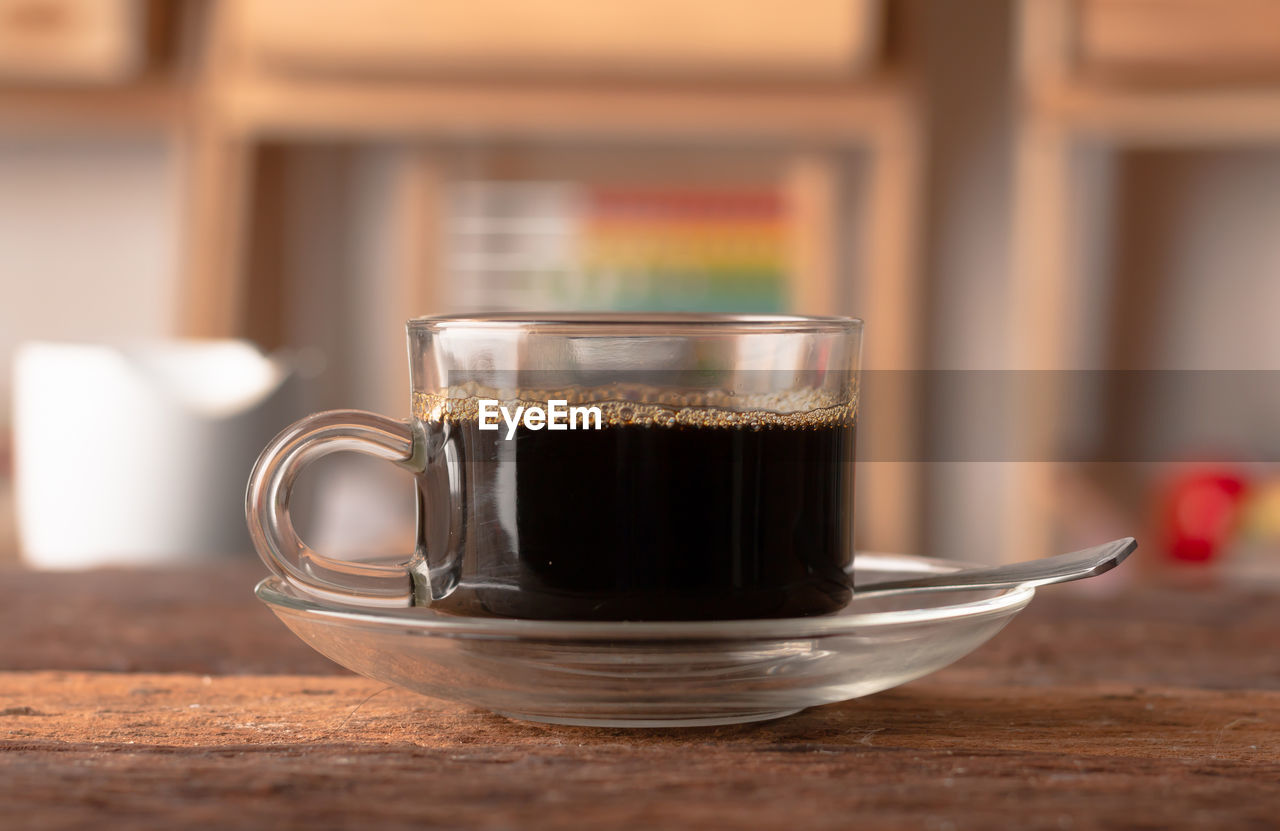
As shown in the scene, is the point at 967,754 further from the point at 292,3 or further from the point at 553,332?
the point at 292,3

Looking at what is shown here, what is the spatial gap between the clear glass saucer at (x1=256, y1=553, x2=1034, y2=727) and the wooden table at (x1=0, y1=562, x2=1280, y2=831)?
13mm

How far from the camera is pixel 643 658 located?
1.33ft

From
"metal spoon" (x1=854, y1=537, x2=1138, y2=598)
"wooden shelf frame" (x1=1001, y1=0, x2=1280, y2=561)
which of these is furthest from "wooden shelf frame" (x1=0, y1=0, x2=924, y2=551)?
"metal spoon" (x1=854, y1=537, x2=1138, y2=598)

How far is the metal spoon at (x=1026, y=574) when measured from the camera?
46 cm

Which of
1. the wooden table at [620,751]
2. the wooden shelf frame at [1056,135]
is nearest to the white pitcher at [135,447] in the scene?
the wooden table at [620,751]

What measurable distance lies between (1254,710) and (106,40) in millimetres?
1950

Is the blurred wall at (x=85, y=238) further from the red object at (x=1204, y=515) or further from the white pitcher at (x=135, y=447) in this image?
the red object at (x=1204, y=515)

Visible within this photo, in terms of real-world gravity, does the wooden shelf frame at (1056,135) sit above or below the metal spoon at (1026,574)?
above

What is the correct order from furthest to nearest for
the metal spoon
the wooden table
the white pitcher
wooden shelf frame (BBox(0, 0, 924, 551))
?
1. wooden shelf frame (BBox(0, 0, 924, 551))
2. the white pitcher
3. the metal spoon
4. the wooden table

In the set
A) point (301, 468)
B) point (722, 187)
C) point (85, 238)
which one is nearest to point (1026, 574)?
point (301, 468)

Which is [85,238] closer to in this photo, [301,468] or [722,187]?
[722,187]

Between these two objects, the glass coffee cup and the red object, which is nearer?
the glass coffee cup

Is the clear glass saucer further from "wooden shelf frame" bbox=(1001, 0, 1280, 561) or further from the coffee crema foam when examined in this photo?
"wooden shelf frame" bbox=(1001, 0, 1280, 561)

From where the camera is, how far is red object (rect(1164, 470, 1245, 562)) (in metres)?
1.99
